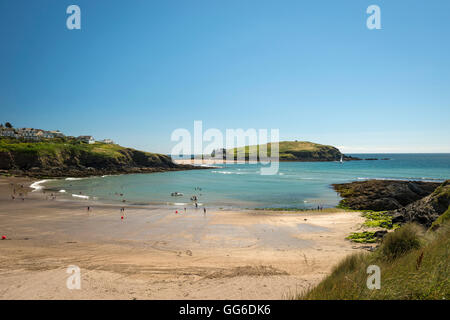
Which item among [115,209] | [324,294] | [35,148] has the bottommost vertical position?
[115,209]

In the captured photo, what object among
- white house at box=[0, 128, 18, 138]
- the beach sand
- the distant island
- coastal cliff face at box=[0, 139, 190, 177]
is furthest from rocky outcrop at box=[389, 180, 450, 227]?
white house at box=[0, 128, 18, 138]

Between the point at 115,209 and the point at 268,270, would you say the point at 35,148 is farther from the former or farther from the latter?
the point at 268,270

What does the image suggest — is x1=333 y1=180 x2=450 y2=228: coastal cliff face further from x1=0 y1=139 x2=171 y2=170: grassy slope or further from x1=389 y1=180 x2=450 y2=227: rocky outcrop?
x1=0 y1=139 x2=171 y2=170: grassy slope

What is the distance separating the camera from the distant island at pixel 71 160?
78.1 meters

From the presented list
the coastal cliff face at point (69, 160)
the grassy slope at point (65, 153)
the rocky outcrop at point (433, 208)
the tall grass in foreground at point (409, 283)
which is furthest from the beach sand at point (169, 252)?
the grassy slope at point (65, 153)

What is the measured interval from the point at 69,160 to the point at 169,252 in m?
89.4

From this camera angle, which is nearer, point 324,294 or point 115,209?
point 324,294

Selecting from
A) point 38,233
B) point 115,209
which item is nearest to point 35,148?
point 115,209

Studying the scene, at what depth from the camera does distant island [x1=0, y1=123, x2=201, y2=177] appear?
256 feet

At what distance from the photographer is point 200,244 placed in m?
19.1

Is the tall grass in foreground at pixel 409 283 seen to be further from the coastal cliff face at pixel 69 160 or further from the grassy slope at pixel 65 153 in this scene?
the grassy slope at pixel 65 153
